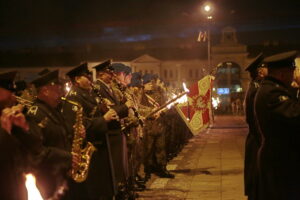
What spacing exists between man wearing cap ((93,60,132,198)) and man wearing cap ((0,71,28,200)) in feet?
9.17

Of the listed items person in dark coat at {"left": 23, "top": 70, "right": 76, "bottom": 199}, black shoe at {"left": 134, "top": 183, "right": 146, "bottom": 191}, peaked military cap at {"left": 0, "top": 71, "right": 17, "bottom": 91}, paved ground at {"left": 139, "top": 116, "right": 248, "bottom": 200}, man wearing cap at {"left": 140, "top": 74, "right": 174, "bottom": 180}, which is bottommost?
paved ground at {"left": 139, "top": 116, "right": 248, "bottom": 200}

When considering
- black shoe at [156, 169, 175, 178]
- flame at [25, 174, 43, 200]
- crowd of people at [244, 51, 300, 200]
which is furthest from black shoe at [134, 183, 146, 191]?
flame at [25, 174, 43, 200]

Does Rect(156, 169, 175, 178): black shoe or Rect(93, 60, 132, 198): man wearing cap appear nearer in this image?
Rect(93, 60, 132, 198): man wearing cap

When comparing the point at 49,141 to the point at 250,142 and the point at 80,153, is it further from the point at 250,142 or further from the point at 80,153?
the point at 250,142

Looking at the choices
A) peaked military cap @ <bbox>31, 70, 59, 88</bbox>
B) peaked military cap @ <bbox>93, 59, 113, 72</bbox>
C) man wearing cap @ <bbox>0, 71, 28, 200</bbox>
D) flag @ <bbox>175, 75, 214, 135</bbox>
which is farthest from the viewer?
flag @ <bbox>175, 75, 214, 135</bbox>

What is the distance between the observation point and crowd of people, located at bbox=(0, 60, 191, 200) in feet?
12.8

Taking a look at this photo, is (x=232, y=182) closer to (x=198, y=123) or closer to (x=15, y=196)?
(x=198, y=123)

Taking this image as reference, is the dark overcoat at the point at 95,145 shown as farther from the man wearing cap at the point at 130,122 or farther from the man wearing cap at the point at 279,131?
the man wearing cap at the point at 279,131

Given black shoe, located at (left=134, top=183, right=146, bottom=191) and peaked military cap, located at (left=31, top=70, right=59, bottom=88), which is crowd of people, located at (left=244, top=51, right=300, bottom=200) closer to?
peaked military cap, located at (left=31, top=70, right=59, bottom=88)

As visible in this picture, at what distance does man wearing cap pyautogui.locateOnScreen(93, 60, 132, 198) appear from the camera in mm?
6902

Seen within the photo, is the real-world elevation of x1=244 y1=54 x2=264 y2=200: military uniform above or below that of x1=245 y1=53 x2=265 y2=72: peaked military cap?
below

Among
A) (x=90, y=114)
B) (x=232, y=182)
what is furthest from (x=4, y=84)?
(x=232, y=182)

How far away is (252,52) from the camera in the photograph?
80.7 metres

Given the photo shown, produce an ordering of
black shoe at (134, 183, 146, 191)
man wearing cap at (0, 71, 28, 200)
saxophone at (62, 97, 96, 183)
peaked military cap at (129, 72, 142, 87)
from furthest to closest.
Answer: peaked military cap at (129, 72, 142, 87), black shoe at (134, 183, 146, 191), saxophone at (62, 97, 96, 183), man wearing cap at (0, 71, 28, 200)
